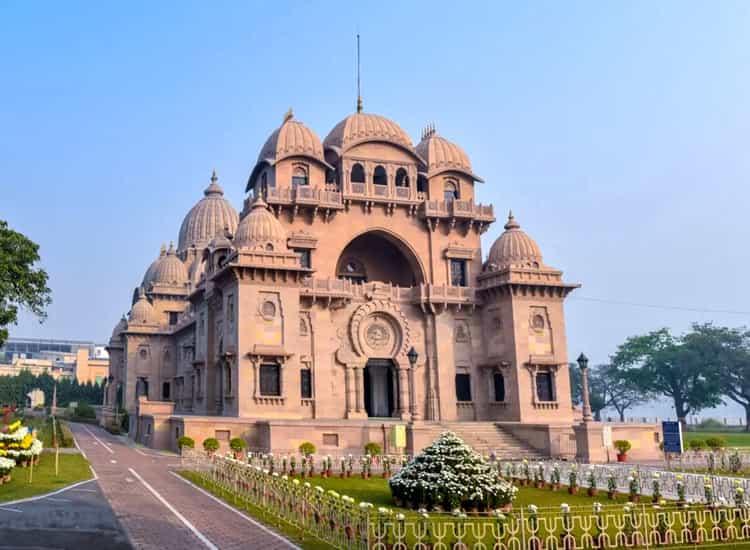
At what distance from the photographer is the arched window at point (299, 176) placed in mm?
44125

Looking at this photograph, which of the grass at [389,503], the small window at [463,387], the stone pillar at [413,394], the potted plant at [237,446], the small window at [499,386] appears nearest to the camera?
the grass at [389,503]

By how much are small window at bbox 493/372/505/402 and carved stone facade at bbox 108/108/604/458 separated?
0.34 feet

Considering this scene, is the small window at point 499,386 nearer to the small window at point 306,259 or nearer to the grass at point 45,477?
the small window at point 306,259

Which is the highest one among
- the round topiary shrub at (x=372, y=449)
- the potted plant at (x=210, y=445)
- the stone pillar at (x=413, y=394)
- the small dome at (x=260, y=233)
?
the small dome at (x=260, y=233)

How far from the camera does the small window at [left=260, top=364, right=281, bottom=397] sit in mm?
37406

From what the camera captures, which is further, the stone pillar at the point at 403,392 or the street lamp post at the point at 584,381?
the stone pillar at the point at 403,392

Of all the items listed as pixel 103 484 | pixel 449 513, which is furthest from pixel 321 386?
pixel 449 513

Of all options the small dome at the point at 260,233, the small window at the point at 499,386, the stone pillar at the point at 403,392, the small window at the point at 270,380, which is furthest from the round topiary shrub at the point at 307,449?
the small window at the point at 499,386

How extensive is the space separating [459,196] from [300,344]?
14717mm

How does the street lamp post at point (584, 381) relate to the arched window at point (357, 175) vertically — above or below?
below

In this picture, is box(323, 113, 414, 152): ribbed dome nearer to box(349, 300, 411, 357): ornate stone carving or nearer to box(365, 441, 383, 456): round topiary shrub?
box(349, 300, 411, 357): ornate stone carving

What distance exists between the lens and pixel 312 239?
43.1m

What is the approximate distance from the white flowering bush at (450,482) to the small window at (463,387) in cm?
2608

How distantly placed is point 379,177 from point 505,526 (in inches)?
1409
